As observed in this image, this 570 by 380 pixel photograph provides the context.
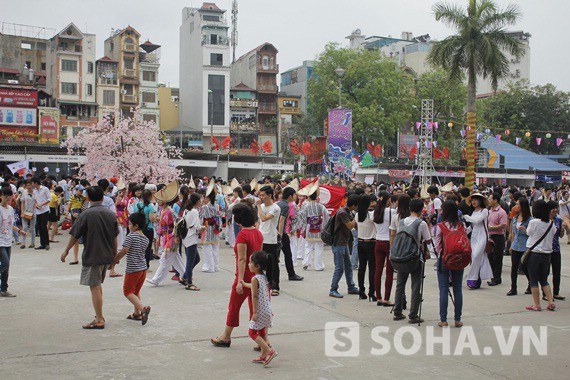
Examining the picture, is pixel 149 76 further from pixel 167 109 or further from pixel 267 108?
pixel 267 108

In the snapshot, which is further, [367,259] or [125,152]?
[125,152]

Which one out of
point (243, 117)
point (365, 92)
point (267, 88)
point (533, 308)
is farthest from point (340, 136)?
point (267, 88)

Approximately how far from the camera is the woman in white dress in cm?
1087

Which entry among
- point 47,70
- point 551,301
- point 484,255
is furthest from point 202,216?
point 47,70

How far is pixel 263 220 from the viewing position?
10.4m

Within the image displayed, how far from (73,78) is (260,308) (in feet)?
192

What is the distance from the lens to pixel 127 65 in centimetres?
6356

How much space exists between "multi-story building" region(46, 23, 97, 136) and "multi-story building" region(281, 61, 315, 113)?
22.9m

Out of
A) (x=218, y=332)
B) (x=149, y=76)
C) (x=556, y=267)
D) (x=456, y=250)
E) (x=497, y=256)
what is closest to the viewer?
(x=218, y=332)

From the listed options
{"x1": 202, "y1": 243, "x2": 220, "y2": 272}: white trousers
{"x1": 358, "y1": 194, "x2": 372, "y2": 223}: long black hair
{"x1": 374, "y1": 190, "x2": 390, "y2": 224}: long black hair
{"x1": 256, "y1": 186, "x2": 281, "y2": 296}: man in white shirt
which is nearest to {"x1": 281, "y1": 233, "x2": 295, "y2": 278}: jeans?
{"x1": 256, "y1": 186, "x2": 281, "y2": 296}: man in white shirt

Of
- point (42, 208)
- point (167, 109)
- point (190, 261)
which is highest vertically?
point (167, 109)

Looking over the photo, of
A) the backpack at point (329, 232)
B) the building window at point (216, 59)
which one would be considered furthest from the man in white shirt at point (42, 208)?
the building window at point (216, 59)

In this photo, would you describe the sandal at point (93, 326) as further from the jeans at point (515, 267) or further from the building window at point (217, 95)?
the building window at point (217, 95)

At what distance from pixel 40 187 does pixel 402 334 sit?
11.8m
